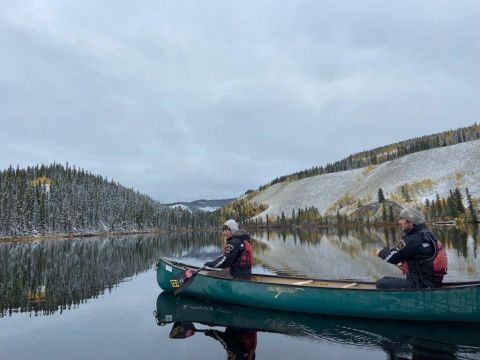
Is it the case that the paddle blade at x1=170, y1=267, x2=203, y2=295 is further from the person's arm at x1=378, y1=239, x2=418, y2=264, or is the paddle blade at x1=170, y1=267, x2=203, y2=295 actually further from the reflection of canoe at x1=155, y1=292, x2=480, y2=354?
the person's arm at x1=378, y1=239, x2=418, y2=264

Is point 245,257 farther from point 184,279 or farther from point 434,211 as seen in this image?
point 434,211

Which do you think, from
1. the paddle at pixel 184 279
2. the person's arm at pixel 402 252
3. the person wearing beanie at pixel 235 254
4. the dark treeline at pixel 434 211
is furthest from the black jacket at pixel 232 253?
the dark treeline at pixel 434 211

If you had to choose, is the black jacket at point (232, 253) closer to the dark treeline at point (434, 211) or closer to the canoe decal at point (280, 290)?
the canoe decal at point (280, 290)

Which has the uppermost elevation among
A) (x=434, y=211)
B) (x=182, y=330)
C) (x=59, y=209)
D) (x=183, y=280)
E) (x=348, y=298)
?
(x=59, y=209)

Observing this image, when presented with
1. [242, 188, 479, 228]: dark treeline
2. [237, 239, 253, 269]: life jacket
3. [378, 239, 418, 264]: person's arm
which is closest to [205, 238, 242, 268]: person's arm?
[237, 239, 253, 269]: life jacket

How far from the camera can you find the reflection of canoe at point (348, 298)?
13320mm

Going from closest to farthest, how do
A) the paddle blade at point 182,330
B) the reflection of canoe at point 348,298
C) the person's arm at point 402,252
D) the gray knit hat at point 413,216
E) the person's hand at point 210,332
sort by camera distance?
the person's arm at point 402,252, the gray knit hat at point 413,216, the reflection of canoe at point 348,298, the person's hand at point 210,332, the paddle blade at point 182,330

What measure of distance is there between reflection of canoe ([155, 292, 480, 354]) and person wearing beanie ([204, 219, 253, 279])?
1.65 m

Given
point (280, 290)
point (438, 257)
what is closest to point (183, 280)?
point (280, 290)

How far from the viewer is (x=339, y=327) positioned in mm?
14102

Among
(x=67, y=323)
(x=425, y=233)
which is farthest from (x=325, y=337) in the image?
(x=67, y=323)

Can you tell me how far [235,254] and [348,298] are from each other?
5.28 meters

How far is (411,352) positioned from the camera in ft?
36.4

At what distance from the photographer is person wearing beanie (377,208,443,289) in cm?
1303
